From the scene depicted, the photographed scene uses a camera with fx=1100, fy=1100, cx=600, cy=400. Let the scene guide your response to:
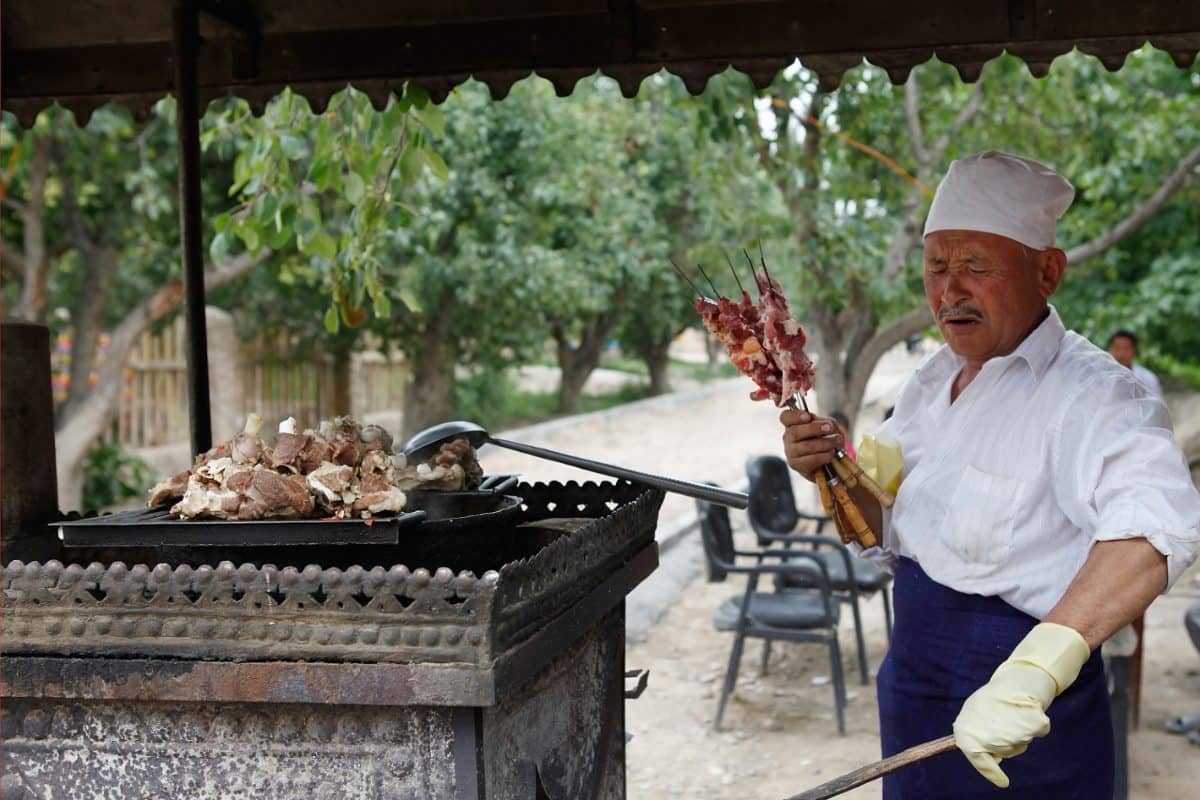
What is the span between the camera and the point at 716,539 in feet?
Answer: 19.7

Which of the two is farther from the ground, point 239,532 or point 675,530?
point 239,532

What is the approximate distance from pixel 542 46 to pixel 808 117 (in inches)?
190

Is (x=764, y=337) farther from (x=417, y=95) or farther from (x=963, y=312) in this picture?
(x=417, y=95)

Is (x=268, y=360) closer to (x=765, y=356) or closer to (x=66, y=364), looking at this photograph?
(x=66, y=364)

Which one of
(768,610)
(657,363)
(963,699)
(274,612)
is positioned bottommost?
(768,610)

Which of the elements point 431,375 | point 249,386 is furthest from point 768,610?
point 249,386

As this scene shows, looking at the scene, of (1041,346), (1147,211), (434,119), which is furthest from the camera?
(1147,211)

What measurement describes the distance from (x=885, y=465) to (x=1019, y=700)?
91 centimetres

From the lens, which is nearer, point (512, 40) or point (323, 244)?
point (512, 40)

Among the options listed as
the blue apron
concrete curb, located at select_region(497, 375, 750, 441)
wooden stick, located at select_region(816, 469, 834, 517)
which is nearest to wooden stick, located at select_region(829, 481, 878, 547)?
wooden stick, located at select_region(816, 469, 834, 517)

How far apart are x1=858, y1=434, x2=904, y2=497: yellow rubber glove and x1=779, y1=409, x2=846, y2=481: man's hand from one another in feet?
0.88

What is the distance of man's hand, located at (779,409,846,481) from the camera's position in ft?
8.22

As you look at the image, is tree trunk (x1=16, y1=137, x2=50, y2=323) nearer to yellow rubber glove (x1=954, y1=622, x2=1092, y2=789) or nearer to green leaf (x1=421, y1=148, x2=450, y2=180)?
green leaf (x1=421, y1=148, x2=450, y2=180)

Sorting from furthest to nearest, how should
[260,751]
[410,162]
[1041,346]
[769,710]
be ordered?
[769,710], [410,162], [1041,346], [260,751]
